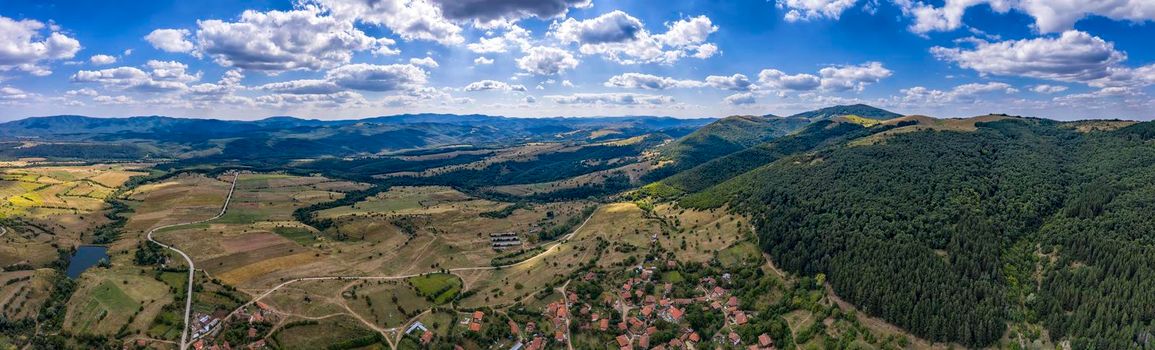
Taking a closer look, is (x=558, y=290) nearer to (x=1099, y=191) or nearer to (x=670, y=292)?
(x=670, y=292)

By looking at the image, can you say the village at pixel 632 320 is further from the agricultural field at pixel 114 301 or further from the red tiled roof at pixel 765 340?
the agricultural field at pixel 114 301

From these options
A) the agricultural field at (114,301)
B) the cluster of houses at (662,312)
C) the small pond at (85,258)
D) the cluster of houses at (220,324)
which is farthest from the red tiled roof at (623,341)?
the small pond at (85,258)

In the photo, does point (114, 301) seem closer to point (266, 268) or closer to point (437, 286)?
point (266, 268)

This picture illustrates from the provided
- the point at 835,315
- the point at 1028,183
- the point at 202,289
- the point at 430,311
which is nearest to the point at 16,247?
the point at 202,289

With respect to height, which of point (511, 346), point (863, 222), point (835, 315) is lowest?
point (511, 346)

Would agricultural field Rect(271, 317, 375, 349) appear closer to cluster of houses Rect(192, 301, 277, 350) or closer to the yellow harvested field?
cluster of houses Rect(192, 301, 277, 350)

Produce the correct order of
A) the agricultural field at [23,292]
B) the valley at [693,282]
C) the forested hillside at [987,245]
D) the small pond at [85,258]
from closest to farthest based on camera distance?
the forested hillside at [987,245], the valley at [693,282], the agricultural field at [23,292], the small pond at [85,258]

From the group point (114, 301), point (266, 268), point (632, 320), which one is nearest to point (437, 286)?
point (266, 268)
